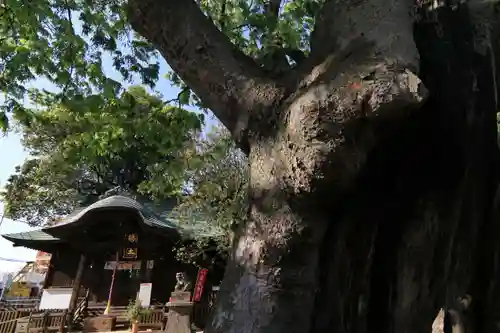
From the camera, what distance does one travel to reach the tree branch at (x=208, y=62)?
2900mm

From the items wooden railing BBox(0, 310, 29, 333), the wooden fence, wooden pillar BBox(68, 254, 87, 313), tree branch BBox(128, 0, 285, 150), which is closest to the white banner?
wooden pillar BBox(68, 254, 87, 313)

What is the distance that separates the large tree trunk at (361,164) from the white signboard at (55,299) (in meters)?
11.8

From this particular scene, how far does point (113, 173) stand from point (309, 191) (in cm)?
2516

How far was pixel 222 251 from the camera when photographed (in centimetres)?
1439

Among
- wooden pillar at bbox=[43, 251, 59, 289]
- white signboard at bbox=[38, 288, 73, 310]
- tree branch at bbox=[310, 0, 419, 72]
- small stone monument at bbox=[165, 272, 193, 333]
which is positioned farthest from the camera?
wooden pillar at bbox=[43, 251, 59, 289]

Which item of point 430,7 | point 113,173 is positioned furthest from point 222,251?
point 113,173

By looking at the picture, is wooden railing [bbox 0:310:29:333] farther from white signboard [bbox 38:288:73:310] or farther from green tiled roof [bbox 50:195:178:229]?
green tiled roof [bbox 50:195:178:229]

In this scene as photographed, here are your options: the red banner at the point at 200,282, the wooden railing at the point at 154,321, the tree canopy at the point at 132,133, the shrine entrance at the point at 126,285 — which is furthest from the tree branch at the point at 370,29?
the shrine entrance at the point at 126,285

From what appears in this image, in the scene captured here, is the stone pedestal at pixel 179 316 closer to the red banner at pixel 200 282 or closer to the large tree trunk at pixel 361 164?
the red banner at pixel 200 282

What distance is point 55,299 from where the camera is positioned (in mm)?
12906

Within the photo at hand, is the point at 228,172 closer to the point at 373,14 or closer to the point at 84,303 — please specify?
the point at 84,303

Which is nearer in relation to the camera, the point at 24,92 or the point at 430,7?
the point at 430,7

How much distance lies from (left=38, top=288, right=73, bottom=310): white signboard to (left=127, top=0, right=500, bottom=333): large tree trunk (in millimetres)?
11776

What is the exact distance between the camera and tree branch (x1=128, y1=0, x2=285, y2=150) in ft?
9.52
